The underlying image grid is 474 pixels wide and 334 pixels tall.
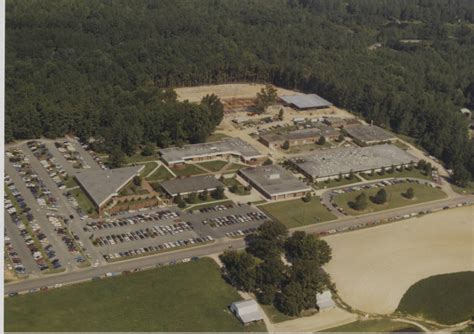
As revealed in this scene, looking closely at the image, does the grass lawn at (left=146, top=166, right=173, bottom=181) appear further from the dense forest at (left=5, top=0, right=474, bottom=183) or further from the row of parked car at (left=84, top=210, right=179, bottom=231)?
the row of parked car at (left=84, top=210, right=179, bottom=231)

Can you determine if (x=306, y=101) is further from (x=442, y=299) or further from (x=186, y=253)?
(x=442, y=299)

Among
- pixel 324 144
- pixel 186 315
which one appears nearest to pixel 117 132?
pixel 324 144

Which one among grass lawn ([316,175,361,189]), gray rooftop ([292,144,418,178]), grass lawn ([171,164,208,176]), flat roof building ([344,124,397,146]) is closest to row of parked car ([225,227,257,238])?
grass lawn ([316,175,361,189])

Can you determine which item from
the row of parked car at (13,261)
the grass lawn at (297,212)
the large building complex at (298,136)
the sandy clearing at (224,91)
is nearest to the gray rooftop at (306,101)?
the sandy clearing at (224,91)

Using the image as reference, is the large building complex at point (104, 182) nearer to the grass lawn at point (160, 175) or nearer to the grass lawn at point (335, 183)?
the grass lawn at point (160, 175)

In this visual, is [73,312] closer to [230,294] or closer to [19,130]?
[230,294]
